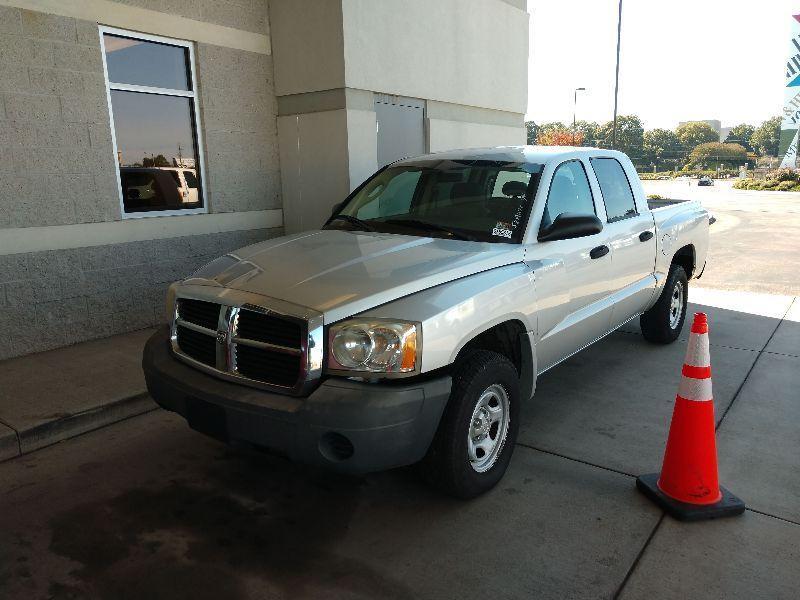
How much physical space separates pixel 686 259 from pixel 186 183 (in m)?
5.47

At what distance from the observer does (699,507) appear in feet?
10.7

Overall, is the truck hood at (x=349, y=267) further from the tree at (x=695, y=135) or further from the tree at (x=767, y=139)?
the tree at (x=767, y=139)

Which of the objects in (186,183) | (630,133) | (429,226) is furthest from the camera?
(630,133)

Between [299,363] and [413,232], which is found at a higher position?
[413,232]

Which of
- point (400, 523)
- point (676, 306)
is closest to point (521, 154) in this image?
point (400, 523)

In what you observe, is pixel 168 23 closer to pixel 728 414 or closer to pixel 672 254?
pixel 672 254

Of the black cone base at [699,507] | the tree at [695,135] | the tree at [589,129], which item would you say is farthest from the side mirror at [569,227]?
the tree at [695,135]

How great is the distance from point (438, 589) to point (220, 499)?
1382mm

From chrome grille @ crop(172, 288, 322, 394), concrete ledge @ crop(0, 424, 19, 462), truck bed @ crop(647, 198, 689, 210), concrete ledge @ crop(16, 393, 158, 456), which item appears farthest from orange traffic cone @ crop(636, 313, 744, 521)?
concrete ledge @ crop(0, 424, 19, 462)

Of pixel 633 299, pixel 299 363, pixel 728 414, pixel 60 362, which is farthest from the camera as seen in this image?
pixel 60 362

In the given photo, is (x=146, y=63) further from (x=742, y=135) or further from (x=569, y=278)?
(x=742, y=135)

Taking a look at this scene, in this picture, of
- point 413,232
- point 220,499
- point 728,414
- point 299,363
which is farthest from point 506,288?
point 728,414

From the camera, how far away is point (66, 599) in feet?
8.93

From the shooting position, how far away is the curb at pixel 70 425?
4141mm
